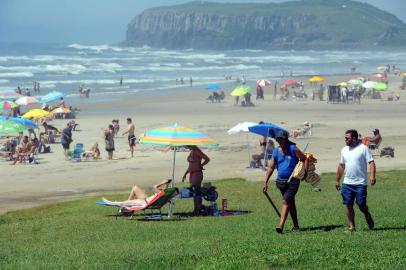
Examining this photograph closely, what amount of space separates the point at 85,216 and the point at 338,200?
4.44 m

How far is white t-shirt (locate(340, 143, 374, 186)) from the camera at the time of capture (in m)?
10.9

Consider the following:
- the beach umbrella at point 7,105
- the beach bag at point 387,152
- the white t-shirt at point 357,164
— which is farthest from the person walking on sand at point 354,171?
the beach umbrella at point 7,105

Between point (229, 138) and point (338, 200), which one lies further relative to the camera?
point (229, 138)

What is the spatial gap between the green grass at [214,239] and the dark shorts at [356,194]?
376mm

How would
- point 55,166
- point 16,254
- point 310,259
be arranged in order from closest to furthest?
point 310,259 < point 16,254 < point 55,166

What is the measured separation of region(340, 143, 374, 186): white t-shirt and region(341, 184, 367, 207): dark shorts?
0.07 metres

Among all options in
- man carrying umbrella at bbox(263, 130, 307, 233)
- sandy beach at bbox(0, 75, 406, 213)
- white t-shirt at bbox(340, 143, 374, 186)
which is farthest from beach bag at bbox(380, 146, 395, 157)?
white t-shirt at bbox(340, 143, 374, 186)

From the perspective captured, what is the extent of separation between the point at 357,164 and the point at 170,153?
17563mm

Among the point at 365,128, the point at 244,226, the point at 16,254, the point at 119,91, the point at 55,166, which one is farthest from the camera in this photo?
the point at 119,91

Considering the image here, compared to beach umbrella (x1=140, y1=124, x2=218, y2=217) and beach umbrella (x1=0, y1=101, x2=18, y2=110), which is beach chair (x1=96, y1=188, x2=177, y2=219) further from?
beach umbrella (x1=0, y1=101, x2=18, y2=110)

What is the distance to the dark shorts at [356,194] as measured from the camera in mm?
10930

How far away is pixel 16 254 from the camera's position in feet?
34.3

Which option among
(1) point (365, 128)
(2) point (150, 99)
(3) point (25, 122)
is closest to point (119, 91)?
(2) point (150, 99)

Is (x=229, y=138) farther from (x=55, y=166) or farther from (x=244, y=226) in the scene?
(x=244, y=226)
